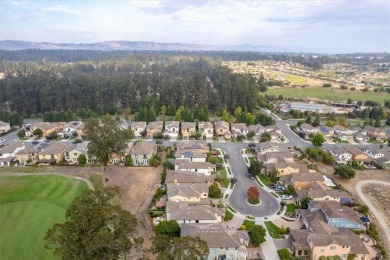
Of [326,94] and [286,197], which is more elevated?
[326,94]

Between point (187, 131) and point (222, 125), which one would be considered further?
point (222, 125)

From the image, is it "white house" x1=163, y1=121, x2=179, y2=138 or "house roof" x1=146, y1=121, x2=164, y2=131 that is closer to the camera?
"white house" x1=163, y1=121, x2=179, y2=138

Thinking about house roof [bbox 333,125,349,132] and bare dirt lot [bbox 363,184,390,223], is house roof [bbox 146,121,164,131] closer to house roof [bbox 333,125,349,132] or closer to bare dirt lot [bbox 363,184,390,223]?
house roof [bbox 333,125,349,132]

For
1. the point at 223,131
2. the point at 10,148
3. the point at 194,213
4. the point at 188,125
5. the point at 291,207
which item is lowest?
the point at 291,207

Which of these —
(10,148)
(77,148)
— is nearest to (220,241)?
(77,148)

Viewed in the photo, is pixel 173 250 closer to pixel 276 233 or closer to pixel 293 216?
pixel 276 233

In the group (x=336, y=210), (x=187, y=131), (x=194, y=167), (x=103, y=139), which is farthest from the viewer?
(x=187, y=131)

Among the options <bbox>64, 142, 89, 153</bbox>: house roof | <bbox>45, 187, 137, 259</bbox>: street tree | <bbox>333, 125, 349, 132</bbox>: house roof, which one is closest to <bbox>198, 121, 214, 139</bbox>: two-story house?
<bbox>64, 142, 89, 153</bbox>: house roof

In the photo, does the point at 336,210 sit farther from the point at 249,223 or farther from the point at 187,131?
the point at 187,131
